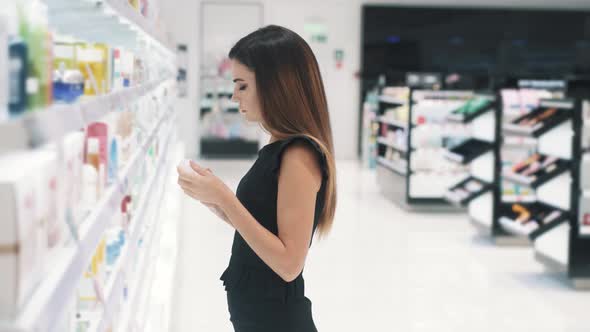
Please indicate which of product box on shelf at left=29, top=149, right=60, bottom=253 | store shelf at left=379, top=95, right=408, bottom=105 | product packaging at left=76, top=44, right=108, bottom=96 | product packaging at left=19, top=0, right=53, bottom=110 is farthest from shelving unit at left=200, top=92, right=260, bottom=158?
product packaging at left=19, top=0, right=53, bottom=110

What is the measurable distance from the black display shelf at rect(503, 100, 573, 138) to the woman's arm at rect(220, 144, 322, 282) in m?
4.69

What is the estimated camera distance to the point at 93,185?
182 centimetres

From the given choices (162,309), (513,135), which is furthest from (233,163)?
(162,309)

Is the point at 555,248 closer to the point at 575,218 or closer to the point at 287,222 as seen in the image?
the point at 575,218

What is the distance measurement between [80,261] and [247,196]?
571 mm

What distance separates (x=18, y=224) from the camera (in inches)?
35.9

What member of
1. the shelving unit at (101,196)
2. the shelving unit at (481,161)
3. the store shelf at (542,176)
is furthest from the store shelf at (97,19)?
the shelving unit at (481,161)

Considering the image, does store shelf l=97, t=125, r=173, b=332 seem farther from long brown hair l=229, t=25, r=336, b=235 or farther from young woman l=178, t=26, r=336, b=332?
long brown hair l=229, t=25, r=336, b=235

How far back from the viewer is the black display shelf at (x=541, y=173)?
594cm

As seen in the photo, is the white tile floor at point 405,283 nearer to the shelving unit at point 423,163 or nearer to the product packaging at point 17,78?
the shelving unit at point 423,163

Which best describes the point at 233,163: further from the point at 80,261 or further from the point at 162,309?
the point at 80,261

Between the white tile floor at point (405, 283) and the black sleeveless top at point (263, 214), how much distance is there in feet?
8.81

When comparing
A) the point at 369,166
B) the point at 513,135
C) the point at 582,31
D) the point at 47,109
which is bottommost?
the point at 369,166

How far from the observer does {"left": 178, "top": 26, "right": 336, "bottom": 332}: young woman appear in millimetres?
1756
